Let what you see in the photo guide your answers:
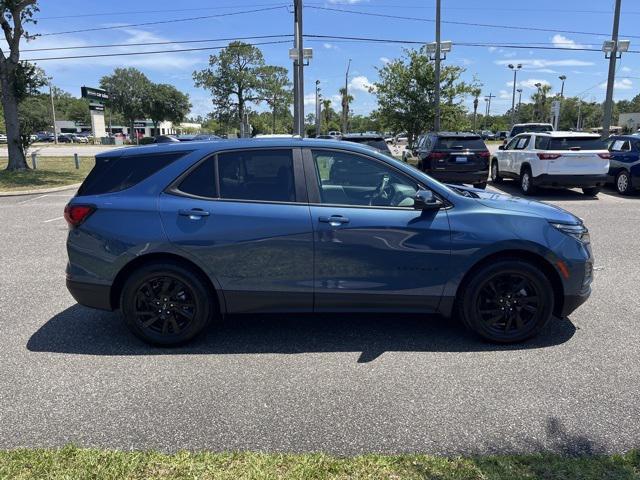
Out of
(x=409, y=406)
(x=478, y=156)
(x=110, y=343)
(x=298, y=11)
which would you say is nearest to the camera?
(x=409, y=406)

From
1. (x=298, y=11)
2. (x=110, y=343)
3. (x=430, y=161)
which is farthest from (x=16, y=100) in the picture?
(x=110, y=343)

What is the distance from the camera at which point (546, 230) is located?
164 inches

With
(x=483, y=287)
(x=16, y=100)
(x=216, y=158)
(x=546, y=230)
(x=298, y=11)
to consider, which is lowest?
(x=483, y=287)

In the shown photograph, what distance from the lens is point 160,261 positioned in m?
4.16

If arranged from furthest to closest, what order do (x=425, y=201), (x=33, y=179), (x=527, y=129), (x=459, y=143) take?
1. (x=527, y=129)
2. (x=33, y=179)
3. (x=459, y=143)
4. (x=425, y=201)

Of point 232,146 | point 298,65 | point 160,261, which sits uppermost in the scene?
point 298,65

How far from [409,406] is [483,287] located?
131cm

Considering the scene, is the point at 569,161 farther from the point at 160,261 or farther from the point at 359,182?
the point at 160,261

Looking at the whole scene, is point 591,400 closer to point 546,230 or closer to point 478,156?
point 546,230

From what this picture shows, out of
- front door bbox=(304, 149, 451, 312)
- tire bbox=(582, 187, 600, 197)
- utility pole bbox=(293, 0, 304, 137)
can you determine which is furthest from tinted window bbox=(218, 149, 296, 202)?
utility pole bbox=(293, 0, 304, 137)

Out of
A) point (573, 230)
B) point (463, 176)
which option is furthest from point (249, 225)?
point (463, 176)

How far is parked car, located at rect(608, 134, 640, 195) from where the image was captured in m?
13.8

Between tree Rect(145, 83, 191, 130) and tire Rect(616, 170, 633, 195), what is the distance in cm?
7186

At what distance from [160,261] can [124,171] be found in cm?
84
